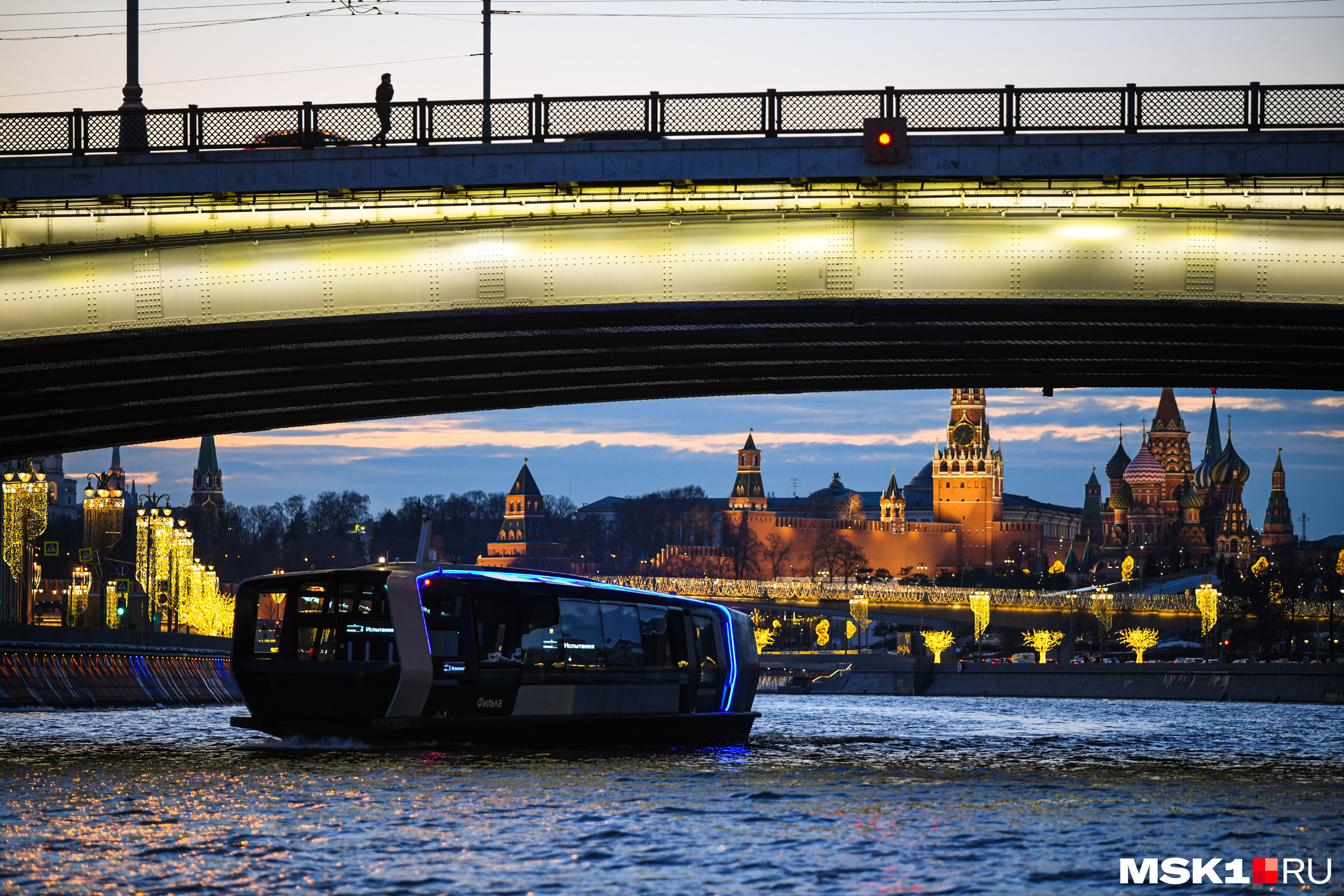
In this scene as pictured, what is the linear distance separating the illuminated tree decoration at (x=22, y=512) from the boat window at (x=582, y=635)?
106 feet

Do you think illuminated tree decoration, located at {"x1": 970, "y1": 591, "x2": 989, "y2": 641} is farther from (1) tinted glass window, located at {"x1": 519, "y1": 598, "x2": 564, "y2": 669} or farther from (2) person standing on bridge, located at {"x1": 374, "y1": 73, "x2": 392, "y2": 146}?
(2) person standing on bridge, located at {"x1": 374, "y1": 73, "x2": 392, "y2": 146}

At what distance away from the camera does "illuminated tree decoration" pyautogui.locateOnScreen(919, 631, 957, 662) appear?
5896 inches

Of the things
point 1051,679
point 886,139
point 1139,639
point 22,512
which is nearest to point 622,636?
point 886,139

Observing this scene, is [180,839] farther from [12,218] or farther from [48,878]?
[12,218]

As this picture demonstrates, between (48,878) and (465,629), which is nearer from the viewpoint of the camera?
(48,878)

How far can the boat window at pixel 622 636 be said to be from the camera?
31.6 metres

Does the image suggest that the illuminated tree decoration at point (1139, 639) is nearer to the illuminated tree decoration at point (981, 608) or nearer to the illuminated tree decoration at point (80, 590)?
the illuminated tree decoration at point (981, 608)

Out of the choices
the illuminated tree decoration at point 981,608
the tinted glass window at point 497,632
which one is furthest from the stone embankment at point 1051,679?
the tinted glass window at point 497,632

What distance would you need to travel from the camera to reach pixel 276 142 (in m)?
28.4

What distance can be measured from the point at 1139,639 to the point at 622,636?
357 ft

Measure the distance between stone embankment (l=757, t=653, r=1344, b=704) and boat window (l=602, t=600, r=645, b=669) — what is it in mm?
62768

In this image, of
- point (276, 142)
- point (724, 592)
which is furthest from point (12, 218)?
point (724, 592)

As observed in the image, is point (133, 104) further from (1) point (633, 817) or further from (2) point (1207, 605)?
(2) point (1207, 605)

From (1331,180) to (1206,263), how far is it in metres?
2.34
